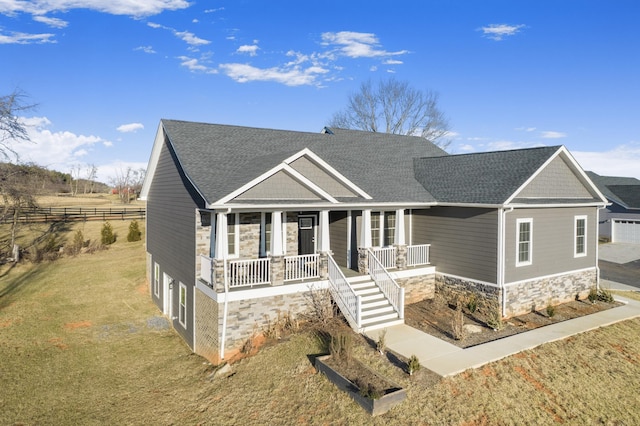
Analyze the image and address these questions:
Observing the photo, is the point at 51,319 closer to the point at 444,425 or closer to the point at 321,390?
the point at 321,390

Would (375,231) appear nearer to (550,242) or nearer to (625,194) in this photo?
(550,242)

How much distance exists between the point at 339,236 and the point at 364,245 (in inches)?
83.8

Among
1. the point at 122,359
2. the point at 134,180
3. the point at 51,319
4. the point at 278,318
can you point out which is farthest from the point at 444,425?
the point at 134,180

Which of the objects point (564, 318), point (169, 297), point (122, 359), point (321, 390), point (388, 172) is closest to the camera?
point (321, 390)

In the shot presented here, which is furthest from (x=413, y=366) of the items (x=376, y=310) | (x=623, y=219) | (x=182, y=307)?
(x=623, y=219)

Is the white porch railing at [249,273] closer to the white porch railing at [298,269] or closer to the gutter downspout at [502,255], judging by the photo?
the white porch railing at [298,269]

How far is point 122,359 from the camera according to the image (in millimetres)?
12742

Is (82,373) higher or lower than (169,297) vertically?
lower

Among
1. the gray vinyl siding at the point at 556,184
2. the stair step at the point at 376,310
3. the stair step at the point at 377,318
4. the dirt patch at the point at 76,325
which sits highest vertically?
the gray vinyl siding at the point at 556,184

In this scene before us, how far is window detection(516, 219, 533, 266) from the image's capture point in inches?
564

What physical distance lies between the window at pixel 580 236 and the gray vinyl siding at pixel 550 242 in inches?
6.7

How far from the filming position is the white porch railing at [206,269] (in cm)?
1234

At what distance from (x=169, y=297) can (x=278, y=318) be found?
6.40 m

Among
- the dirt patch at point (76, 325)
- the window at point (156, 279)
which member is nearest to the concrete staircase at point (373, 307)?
the window at point (156, 279)
